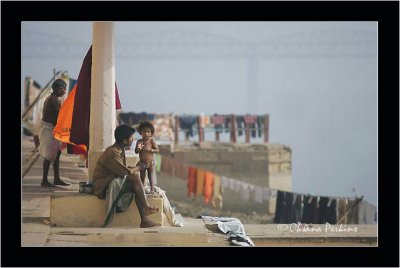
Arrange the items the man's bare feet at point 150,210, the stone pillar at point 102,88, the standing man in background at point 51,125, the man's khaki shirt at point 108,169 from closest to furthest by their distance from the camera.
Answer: the man's khaki shirt at point 108,169, the man's bare feet at point 150,210, the stone pillar at point 102,88, the standing man in background at point 51,125

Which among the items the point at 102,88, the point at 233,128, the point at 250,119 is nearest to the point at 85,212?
the point at 102,88

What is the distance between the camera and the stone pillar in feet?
40.7

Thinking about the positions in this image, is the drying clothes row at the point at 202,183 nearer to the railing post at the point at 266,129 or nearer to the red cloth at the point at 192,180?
the red cloth at the point at 192,180

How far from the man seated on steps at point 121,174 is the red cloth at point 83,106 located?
108 cm

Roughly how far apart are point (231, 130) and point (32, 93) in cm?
698

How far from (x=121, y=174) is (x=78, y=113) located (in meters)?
1.44

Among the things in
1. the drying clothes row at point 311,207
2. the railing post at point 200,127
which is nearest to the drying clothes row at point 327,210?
the drying clothes row at point 311,207

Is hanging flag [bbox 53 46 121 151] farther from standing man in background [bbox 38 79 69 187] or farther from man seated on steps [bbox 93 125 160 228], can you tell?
man seated on steps [bbox 93 125 160 228]

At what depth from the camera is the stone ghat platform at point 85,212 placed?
1211 cm

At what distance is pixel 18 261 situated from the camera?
11914 millimetres

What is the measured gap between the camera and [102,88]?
12.4m

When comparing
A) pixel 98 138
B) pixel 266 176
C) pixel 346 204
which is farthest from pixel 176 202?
pixel 98 138

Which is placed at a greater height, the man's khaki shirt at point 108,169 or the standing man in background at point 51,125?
the standing man in background at point 51,125

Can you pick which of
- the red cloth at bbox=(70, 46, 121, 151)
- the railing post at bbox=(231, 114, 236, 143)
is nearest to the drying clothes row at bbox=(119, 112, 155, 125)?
the railing post at bbox=(231, 114, 236, 143)
